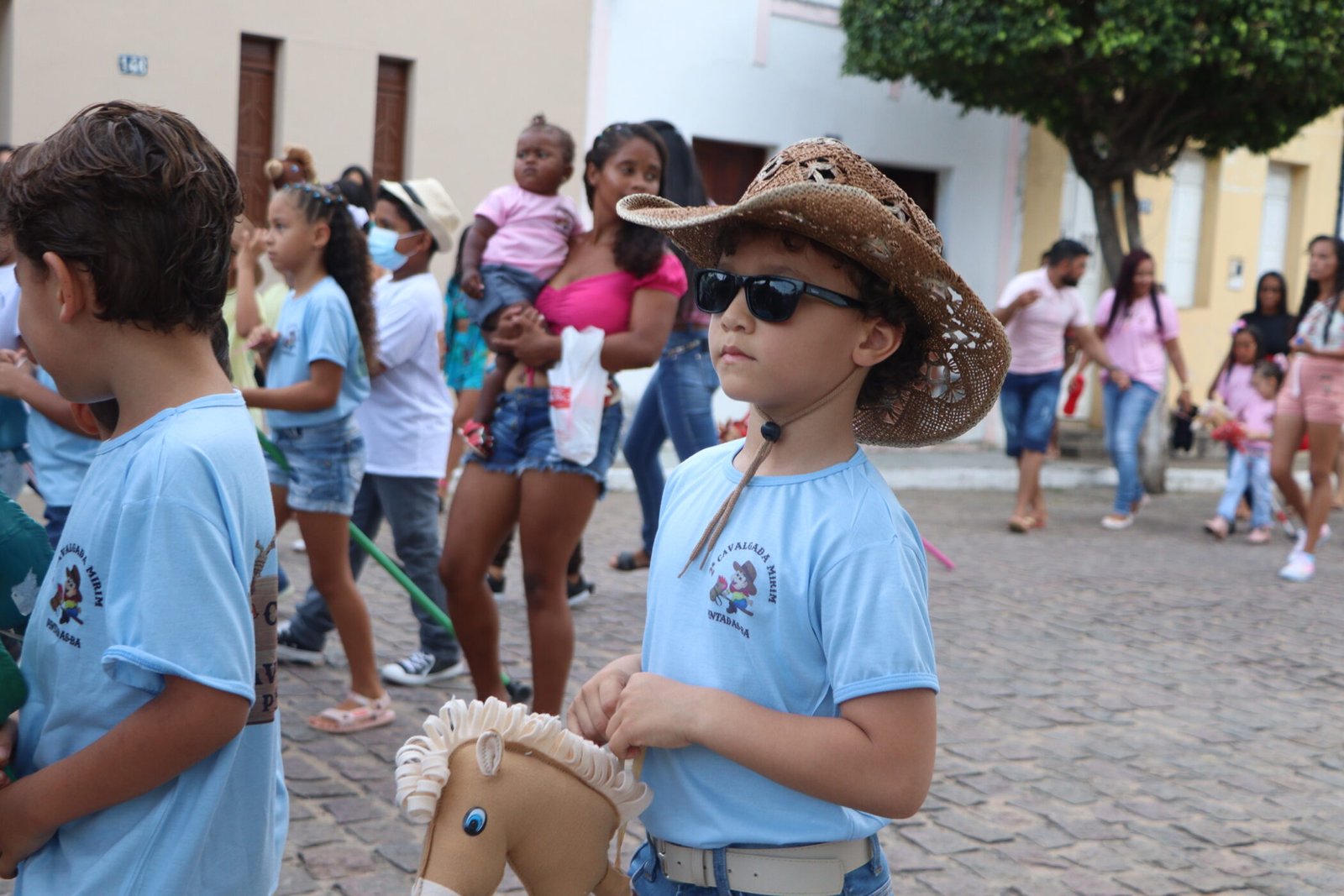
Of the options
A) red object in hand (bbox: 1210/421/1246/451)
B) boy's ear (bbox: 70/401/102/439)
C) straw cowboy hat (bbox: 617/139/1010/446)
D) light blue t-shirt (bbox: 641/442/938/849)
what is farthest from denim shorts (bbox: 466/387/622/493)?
red object in hand (bbox: 1210/421/1246/451)

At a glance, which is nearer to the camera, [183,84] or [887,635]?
[887,635]

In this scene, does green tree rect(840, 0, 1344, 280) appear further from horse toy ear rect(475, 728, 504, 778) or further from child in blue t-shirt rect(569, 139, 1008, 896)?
horse toy ear rect(475, 728, 504, 778)

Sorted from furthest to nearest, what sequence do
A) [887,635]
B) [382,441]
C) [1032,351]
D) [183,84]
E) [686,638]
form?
[183,84]
[1032,351]
[382,441]
[686,638]
[887,635]

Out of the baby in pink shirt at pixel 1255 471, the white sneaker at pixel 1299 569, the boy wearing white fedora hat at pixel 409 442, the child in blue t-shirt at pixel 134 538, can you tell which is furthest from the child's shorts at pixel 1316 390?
the child in blue t-shirt at pixel 134 538

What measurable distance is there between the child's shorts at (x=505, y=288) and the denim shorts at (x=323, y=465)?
0.65 metres

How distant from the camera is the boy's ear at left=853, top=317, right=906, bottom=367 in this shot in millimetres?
1910

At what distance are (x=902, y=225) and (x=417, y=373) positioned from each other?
12.6 ft

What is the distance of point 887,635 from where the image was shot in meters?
1.71

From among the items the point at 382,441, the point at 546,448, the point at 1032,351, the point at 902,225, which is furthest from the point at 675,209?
the point at 1032,351

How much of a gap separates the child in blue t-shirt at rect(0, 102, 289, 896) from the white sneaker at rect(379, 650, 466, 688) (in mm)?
3473

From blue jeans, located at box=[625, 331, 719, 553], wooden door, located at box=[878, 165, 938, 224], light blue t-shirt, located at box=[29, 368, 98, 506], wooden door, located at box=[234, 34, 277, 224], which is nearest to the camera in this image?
light blue t-shirt, located at box=[29, 368, 98, 506]

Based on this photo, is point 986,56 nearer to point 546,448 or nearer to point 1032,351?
point 1032,351

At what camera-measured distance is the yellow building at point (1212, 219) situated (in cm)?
1625

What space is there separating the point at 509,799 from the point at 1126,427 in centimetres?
980
